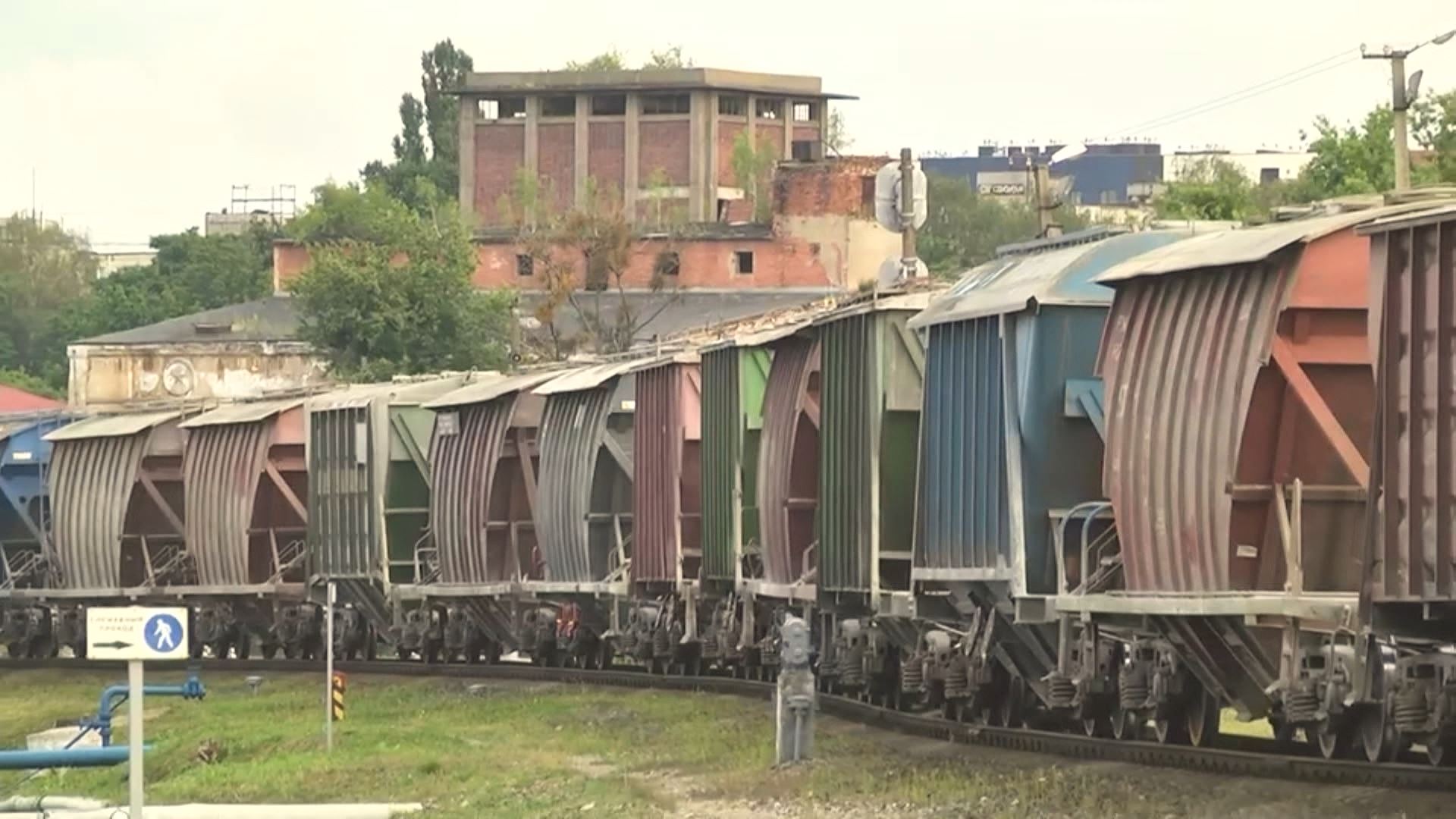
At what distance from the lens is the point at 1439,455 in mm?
15070

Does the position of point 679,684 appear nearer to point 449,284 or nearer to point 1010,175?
point 449,284

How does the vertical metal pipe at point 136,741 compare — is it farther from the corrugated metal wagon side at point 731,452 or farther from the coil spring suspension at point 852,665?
the corrugated metal wagon side at point 731,452

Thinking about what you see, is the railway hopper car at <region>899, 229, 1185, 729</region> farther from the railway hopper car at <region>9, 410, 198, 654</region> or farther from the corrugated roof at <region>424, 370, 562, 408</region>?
the railway hopper car at <region>9, 410, 198, 654</region>

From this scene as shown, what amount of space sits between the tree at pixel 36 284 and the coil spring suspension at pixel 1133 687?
453ft

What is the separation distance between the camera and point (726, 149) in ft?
426

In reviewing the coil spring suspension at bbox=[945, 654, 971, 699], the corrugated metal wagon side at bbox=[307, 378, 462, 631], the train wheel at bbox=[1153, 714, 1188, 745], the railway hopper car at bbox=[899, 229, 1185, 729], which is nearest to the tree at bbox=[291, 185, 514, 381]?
the corrugated metal wagon side at bbox=[307, 378, 462, 631]

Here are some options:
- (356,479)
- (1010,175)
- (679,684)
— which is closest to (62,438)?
(356,479)

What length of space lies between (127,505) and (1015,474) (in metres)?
30.0

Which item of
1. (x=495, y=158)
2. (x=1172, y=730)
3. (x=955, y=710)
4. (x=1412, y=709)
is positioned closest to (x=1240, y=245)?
(x=1412, y=709)

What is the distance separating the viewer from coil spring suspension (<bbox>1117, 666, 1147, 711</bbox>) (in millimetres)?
20609

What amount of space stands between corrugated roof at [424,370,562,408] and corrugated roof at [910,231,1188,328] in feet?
55.2

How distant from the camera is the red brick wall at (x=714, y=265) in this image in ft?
319

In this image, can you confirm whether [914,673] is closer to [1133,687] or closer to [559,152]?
[1133,687]

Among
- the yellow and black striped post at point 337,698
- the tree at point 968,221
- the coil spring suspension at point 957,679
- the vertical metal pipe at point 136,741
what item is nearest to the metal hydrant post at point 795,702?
the coil spring suspension at point 957,679
